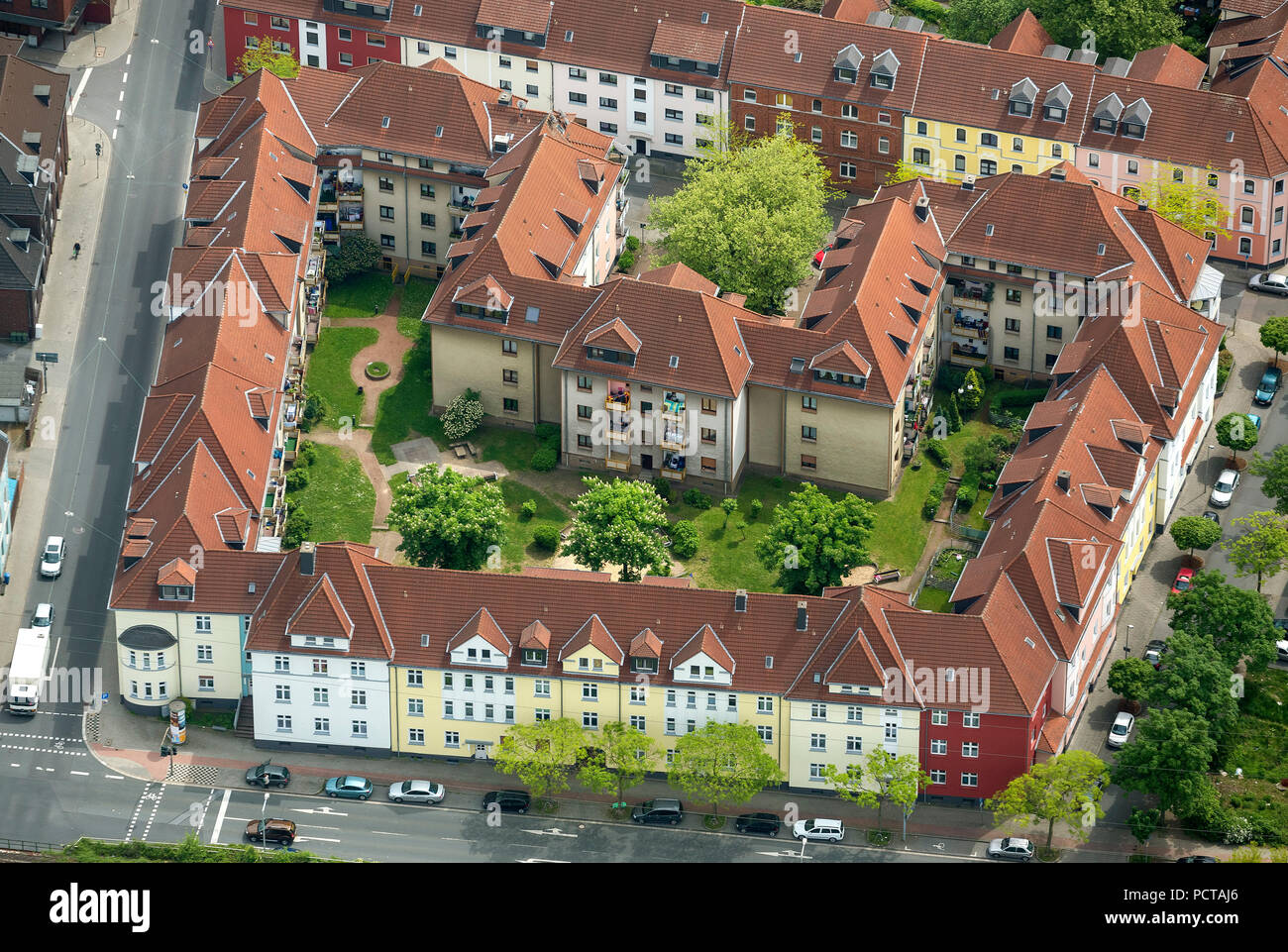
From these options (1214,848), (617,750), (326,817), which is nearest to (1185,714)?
(1214,848)

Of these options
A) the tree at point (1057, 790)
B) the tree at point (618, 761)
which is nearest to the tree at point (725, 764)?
the tree at point (618, 761)

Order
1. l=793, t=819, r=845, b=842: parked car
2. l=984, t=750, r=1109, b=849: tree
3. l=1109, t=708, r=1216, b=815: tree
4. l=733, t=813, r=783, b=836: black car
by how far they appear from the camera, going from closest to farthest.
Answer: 1. l=984, t=750, r=1109, b=849: tree
2. l=1109, t=708, r=1216, b=815: tree
3. l=793, t=819, r=845, b=842: parked car
4. l=733, t=813, r=783, b=836: black car

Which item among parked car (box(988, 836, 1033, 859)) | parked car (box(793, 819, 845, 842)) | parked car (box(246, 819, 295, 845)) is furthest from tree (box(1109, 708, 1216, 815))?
parked car (box(246, 819, 295, 845))

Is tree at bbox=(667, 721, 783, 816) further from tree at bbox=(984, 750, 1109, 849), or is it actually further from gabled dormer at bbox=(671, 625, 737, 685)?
tree at bbox=(984, 750, 1109, 849)

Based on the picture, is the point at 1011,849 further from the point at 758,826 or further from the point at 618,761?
the point at 618,761

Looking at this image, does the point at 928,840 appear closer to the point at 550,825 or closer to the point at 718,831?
the point at 718,831

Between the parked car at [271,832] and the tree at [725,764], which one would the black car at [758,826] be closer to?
the tree at [725,764]
